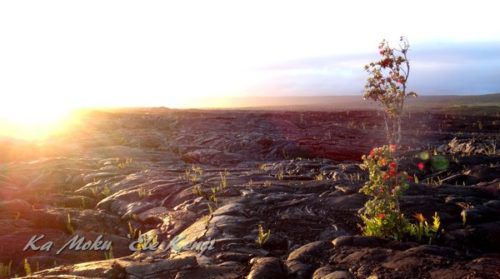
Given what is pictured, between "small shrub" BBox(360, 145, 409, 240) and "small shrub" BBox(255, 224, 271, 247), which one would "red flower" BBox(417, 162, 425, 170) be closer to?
"small shrub" BBox(360, 145, 409, 240)

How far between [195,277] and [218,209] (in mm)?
4614

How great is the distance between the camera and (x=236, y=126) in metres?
49.8

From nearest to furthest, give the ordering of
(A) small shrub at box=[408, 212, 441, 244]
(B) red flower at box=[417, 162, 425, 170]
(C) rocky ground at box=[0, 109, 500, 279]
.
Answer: (C) rocky ground at box=[0, 109, 500, 279], (A) small shrub at box=[408, 212, 441, 244], (B) red flower at box=[417, 162, 425, 170]

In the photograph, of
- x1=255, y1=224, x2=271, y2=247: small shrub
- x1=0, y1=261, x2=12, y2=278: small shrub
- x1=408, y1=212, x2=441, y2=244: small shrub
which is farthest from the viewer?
x1=0, y1=261, x2=12, y2=278: small shrub

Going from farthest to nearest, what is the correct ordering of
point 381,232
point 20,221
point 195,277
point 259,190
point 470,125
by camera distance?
point 470,125 < point 259,190 < point 20,221 < point 381,232 < point 195,277

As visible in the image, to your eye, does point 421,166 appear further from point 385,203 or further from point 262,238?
point 262,238

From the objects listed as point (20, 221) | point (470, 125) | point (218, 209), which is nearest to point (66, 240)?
point (20, 221)

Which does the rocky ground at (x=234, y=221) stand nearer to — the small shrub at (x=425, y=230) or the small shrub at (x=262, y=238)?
the small shrub at (x=262, y=238)

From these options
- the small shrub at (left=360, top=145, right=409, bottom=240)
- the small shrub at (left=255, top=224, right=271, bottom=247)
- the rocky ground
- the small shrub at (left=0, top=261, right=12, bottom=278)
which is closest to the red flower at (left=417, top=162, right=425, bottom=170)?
the rocky ground

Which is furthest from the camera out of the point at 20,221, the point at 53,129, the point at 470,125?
the point at 470,125

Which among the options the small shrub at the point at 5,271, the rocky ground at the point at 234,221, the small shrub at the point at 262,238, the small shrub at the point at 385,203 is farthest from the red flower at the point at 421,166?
the small shrub at the point at 5,271

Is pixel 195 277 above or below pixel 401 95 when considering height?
below

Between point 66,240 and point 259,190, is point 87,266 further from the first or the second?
point 259,190

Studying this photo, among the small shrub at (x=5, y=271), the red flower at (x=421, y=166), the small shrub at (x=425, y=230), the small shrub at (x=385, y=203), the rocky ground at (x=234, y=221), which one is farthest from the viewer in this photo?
the red flower at (x=421, y=166)
